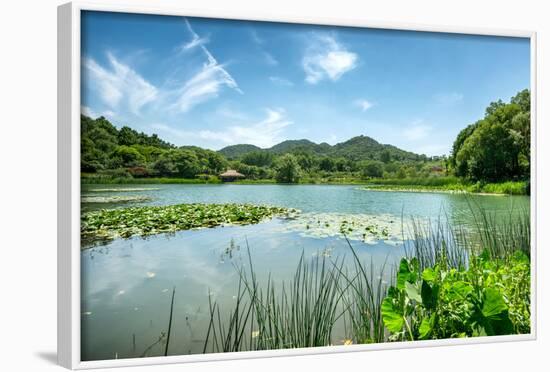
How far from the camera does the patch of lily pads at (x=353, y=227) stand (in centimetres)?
412

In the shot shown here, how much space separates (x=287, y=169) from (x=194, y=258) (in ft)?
3.97

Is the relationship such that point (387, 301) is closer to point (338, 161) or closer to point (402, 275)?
point (402, 275)

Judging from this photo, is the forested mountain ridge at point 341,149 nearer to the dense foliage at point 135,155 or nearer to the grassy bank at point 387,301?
the dense foliage at point 135,155

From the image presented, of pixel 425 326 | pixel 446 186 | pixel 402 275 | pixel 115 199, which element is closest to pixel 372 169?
pixel 446 186

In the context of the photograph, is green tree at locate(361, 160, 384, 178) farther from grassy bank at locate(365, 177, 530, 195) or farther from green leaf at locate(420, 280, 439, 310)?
green leaf at locate(420, 280, 439, 310)

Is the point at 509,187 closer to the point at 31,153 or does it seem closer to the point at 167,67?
the point at 167,67

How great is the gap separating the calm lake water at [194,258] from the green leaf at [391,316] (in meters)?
0.25

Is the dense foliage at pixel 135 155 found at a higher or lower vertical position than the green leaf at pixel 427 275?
higher

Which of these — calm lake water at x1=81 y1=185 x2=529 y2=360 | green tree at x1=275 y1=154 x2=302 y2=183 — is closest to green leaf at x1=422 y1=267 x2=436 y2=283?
calm lake water at x1=81 y1=185 x2=529 y2=360

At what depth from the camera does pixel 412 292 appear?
402 cm

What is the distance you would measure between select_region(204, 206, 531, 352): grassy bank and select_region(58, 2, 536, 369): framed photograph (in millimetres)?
16

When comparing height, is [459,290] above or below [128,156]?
below

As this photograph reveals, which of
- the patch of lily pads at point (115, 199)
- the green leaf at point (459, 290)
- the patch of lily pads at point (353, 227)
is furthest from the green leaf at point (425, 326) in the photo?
the patch of lily pads at point (115, 199)
